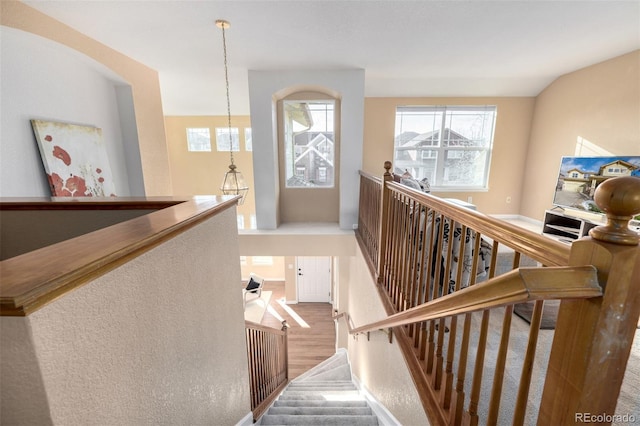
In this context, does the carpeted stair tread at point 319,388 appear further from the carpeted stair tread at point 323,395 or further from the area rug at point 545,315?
the area rug at point 545,315

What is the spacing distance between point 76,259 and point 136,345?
1.11 ft

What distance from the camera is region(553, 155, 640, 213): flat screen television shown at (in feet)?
10.3

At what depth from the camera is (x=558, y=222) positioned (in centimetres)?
375

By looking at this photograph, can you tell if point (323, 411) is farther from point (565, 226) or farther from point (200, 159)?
point (200, 159)

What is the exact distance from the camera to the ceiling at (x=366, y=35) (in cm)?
231

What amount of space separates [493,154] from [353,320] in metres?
4.17

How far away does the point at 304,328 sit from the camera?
6.72 m

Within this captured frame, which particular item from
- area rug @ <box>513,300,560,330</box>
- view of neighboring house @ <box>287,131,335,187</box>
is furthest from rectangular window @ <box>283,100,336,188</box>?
area rug @ <box>513,300,560,330</box>

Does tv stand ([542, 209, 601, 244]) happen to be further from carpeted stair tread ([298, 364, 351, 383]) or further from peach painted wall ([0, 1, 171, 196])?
peach painted wall ([0, 1, 171, 196])

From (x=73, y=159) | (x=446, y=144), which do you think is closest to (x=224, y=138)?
(x=73, y=159)

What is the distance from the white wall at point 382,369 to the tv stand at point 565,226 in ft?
8.30

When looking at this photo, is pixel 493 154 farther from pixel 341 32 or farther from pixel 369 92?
pixel 341 32

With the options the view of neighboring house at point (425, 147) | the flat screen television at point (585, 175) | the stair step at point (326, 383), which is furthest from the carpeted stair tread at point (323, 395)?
the view of neighboring house at point (425, 147)

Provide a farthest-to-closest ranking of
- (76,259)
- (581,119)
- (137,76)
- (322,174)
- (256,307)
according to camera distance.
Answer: (256,307) < (322,174) < (581,119) < (137,76) < (76,259)
